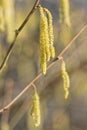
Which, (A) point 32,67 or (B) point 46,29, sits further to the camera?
(A) point 32,67

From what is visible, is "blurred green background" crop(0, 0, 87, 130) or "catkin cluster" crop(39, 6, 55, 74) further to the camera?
"blurred green background" crop(0, 0, 87, 130)

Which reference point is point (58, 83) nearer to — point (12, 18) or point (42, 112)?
point (42, 112)

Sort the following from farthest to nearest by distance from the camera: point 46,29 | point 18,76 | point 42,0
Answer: point 18,76
point 42,0
point 46,29

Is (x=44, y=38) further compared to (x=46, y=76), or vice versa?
(x=46, y=76)

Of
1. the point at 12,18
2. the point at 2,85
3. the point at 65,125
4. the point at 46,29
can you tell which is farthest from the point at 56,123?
the point at 46,29

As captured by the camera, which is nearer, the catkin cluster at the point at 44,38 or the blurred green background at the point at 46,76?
the catkin cluster at the point at 44,38

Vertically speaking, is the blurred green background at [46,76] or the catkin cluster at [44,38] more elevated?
the catkin cluster at [44,38]

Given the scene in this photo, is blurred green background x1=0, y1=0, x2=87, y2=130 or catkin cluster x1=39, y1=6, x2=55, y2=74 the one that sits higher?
catkin cluster x1=39, y1=6, x2=55, y2=74

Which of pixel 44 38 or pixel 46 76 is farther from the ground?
pixel 44 38
